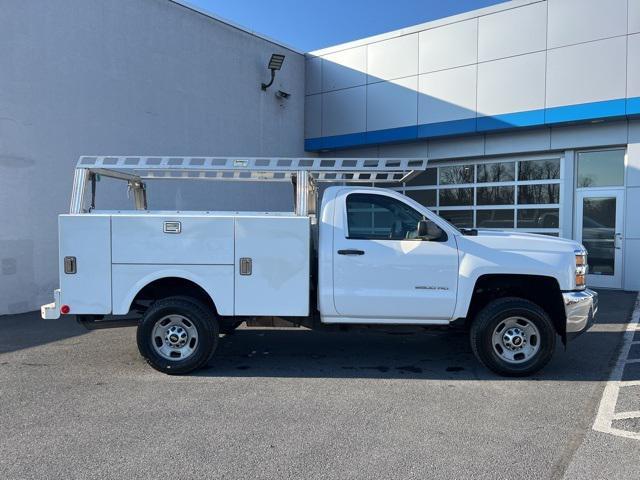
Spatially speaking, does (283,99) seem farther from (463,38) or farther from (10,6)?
(10,6)

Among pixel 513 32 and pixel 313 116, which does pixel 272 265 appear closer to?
pixel 513 32

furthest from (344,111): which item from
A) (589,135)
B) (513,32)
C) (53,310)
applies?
(53,310)

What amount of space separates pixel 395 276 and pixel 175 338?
2558 mm

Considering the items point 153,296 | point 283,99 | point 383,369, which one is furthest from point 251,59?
point 383,369

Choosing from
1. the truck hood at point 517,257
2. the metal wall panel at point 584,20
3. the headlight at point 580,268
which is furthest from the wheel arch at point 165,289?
the metal wall panel at point 584,20

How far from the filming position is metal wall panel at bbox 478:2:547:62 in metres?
12.0

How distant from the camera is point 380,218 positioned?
5.64 metres

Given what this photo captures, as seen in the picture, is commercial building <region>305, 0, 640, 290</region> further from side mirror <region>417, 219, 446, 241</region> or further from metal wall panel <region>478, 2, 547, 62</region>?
side mirror <region>417, 219, 446, 241</region>

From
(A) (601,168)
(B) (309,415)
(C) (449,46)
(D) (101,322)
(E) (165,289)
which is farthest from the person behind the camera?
(C) (449,46)

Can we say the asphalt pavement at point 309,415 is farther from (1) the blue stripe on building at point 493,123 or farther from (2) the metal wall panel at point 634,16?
(2) the metal wall panel at point 634,16

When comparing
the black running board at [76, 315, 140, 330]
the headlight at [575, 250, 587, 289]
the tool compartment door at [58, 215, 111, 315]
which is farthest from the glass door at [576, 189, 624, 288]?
the tool compartment door at [58, 215, 111, 315]

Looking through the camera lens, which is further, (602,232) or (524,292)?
(602,232)

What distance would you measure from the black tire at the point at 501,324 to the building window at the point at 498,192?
8031 millimetres

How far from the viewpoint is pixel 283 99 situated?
15289mm
